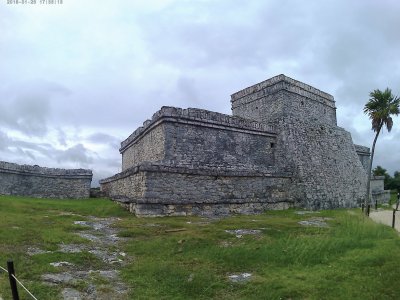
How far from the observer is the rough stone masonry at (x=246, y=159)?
15938mm

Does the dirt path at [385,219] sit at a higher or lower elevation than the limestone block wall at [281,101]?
lower

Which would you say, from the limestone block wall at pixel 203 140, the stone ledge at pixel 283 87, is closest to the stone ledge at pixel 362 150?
the stone ledge at pixel 283 87

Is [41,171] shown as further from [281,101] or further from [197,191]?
[281,101]

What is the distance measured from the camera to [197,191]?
1644 cm

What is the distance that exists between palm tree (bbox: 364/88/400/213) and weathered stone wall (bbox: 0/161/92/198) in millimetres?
18366

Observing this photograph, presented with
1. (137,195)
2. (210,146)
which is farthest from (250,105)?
(137,195)

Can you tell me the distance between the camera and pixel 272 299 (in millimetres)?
6543

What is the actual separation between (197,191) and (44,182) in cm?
1141

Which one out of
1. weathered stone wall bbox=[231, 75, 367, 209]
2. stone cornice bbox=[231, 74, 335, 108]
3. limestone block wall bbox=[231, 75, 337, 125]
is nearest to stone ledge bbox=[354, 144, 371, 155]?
weathered stone wall bbox=[231, 75, 367, 209]

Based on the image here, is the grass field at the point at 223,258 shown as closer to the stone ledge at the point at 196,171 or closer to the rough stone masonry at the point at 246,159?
the stone ledge at the point at 196,171

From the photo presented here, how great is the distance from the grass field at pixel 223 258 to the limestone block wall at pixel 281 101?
11047 mm

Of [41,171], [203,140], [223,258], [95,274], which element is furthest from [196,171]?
[41,171]

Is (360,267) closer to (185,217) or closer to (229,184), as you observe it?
(185,217)

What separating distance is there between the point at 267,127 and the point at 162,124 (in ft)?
24.0
